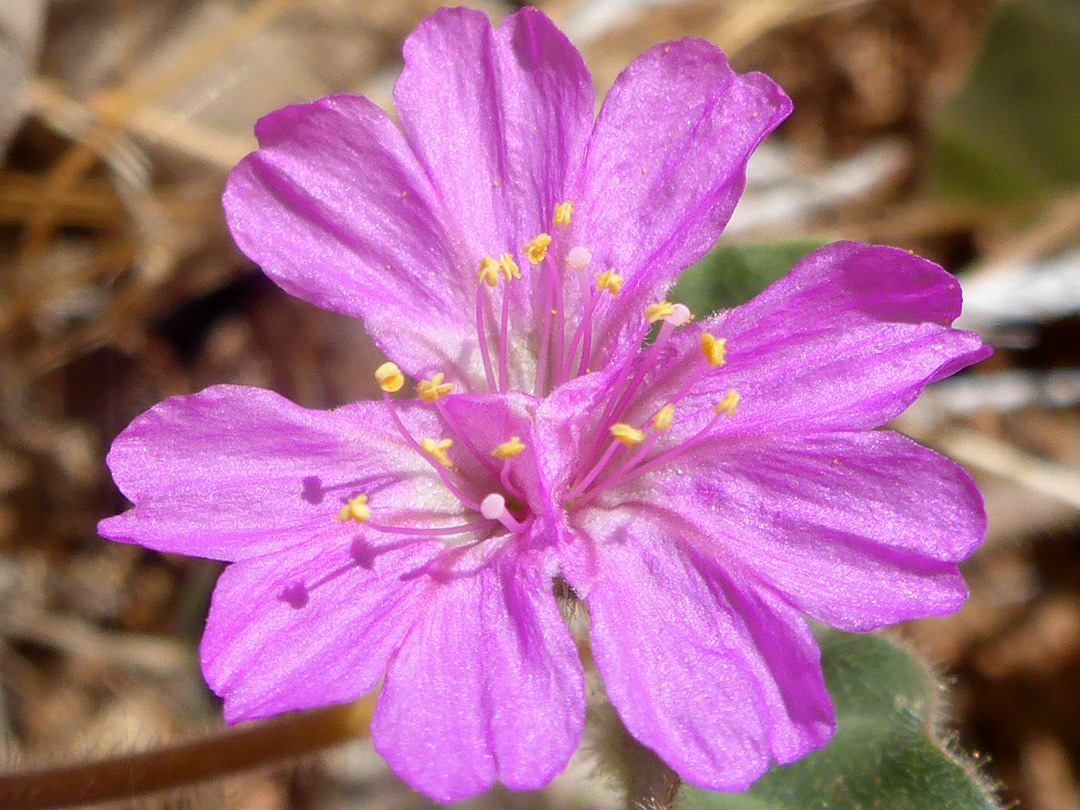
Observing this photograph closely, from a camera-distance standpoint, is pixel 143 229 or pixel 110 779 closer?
pixel 110 779

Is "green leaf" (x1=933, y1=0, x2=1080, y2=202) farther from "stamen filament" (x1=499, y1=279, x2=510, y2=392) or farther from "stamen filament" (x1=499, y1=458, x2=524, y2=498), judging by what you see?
"stamen filament" (x1=499, y1=458, x2=524, y2=498)

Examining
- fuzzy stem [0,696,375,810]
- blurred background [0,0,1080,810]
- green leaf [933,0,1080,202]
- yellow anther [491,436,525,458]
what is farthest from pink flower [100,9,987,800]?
green leaf [933,0,1080,202]

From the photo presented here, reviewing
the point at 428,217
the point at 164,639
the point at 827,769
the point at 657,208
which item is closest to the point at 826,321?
the point at 657,208

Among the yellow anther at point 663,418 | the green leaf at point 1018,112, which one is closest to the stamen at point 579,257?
the yellow anther at point 663,418

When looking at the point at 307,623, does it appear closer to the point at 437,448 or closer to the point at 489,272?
the point at 437,448

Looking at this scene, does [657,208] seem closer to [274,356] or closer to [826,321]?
[826,321]

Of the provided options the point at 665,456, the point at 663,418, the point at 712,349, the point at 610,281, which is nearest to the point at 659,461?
the point at 665,456

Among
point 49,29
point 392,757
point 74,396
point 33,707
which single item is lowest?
point 33,707
